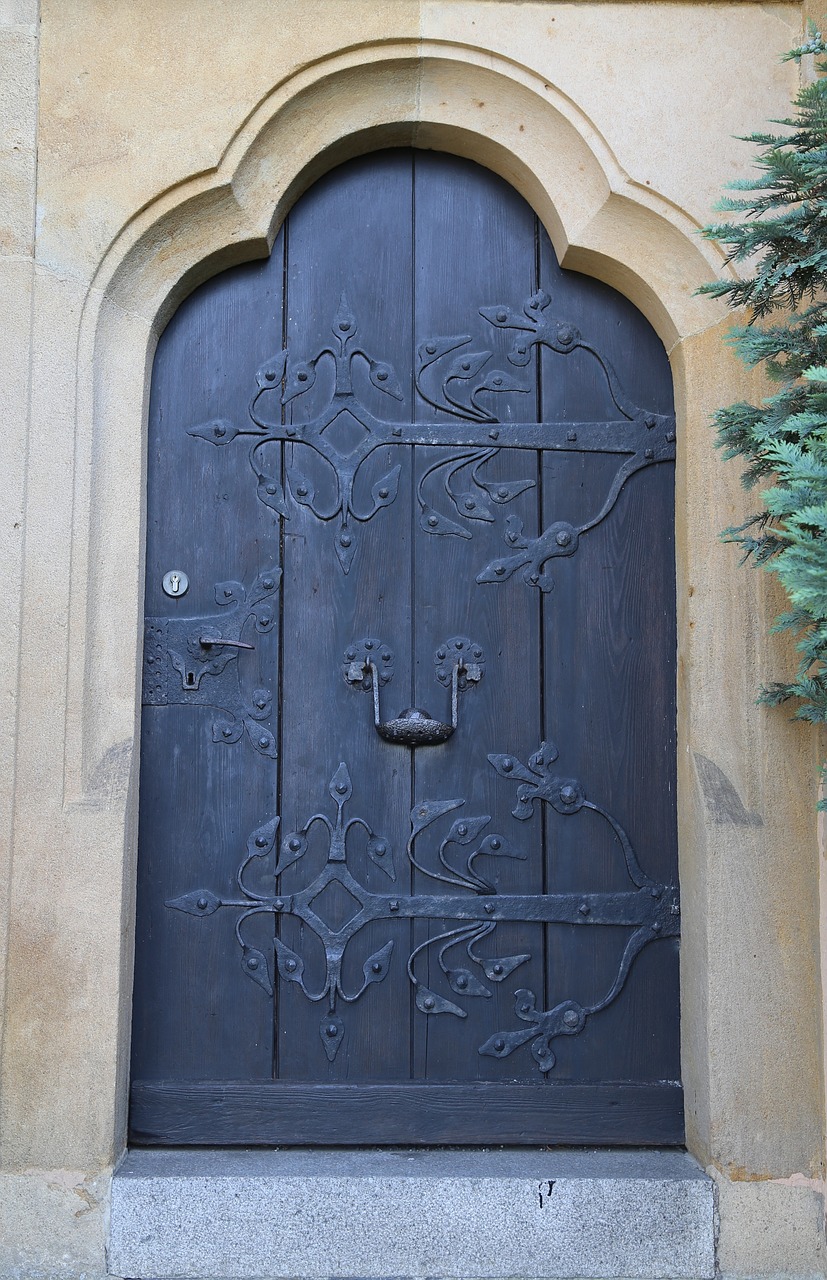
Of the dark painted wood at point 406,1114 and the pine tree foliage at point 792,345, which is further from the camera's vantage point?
the dark painted wood at point 406,1114

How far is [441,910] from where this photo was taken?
2.27 metres

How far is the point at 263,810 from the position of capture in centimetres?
228

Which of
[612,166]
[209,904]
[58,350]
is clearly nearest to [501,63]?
[612,166]

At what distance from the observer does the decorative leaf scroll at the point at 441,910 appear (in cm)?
226

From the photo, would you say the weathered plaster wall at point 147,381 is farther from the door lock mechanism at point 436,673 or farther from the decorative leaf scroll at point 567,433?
the door lock mechanism at point 436,673

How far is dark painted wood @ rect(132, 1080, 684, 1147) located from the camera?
2.21 m

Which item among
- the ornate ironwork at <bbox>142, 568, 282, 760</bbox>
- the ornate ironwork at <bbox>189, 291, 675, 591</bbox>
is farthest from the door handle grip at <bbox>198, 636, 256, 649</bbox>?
the ornate ironwork at <bbox>189, 291, 675, 591</bbox>

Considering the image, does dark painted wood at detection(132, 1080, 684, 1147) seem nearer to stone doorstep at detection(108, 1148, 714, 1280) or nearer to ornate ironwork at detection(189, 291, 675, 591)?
stone doorstep at detection(108, 1148, 714, 1280)

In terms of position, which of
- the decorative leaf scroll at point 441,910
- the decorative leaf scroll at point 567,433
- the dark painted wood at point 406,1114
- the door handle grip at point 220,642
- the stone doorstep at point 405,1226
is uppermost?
the decorative leaf scroll at point 567,433

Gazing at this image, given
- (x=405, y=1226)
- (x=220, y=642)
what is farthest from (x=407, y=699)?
(x=405, y=1226)

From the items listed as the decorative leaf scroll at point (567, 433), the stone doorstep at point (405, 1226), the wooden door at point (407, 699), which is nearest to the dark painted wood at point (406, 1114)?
the wooden door at point (407, 699)

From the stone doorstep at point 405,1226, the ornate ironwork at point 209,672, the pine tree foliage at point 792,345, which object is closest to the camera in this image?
the pine tree foliage at point 792,345

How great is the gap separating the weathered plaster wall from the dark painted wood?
0.09 metres

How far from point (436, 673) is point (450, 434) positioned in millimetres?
513
